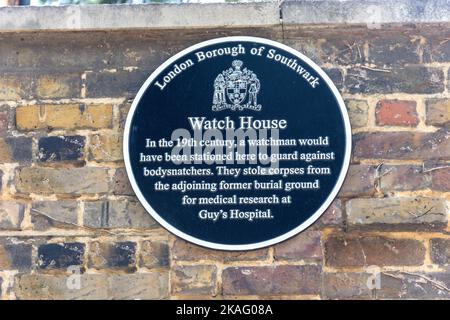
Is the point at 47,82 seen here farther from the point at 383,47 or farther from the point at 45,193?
the point at 383,47

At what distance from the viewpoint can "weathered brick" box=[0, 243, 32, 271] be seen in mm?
2842

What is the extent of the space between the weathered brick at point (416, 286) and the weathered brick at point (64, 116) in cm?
125

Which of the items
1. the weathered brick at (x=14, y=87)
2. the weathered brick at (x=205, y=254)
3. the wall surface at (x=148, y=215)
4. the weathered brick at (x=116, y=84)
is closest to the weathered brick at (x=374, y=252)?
the wall surface at (x=148, y=215)

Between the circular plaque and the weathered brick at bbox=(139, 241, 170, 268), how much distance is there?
96mm

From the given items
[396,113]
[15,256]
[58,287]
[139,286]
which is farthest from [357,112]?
[15,256]

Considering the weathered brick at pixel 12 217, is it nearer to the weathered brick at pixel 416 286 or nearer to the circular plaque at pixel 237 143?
the circular plaque at pixel 237 143

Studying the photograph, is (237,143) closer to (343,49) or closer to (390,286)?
(343,49)

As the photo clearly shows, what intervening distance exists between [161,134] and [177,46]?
0.37 metres

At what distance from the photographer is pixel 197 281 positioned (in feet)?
9.06

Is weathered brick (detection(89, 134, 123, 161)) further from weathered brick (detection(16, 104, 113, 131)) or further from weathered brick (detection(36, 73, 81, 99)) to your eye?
weathered brick (detection(36, 73, 81, 99))

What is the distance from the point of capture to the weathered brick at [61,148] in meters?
2.88

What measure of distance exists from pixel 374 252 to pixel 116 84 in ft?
3.95

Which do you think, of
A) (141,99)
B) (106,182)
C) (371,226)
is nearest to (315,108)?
(371,226)

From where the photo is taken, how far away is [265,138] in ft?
9.15
